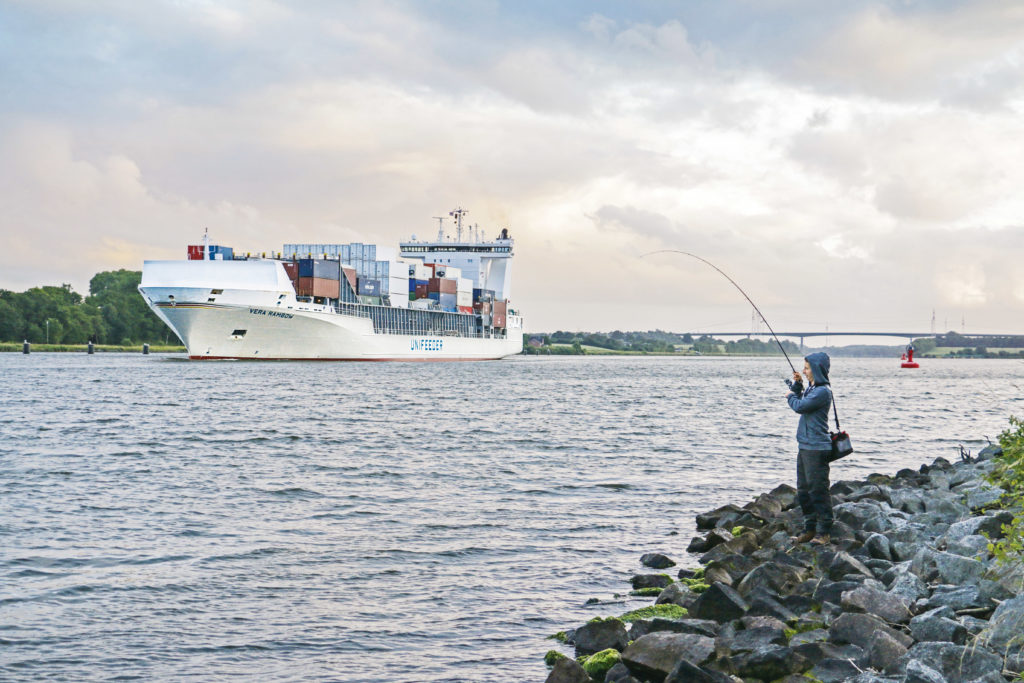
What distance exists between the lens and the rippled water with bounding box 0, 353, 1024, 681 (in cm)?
740

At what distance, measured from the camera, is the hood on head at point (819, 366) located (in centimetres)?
971

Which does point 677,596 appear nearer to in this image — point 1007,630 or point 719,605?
point 719,605

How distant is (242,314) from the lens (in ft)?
226

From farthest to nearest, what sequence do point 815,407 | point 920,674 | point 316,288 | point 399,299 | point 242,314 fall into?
1. point 399,299
2. point 316,288
3. point 242,314
4. point 815,407
5. point 920,674

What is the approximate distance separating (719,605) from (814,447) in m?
3.04

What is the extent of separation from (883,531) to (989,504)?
1.40 m

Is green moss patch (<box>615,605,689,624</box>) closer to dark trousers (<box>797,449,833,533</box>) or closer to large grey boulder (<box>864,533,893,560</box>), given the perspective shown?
large grey boulder (<box>864,533,893,560</box>)

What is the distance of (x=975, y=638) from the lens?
5.86 metres

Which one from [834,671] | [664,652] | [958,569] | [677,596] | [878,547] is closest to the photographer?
[834,671]

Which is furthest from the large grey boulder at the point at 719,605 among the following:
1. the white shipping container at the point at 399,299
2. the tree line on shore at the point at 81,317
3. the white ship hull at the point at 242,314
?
the tree line on shore at the point at 81,317

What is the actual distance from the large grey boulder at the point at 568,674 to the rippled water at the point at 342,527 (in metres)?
0.63

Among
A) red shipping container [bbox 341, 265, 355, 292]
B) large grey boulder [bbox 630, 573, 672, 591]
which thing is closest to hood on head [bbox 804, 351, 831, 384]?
large grey boulder [bbox 630, 573, 672, 591]

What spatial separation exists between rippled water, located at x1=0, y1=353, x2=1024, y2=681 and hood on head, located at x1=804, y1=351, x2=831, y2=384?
81.1 inches

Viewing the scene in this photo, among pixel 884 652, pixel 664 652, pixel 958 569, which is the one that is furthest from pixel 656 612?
pixel 958 569
